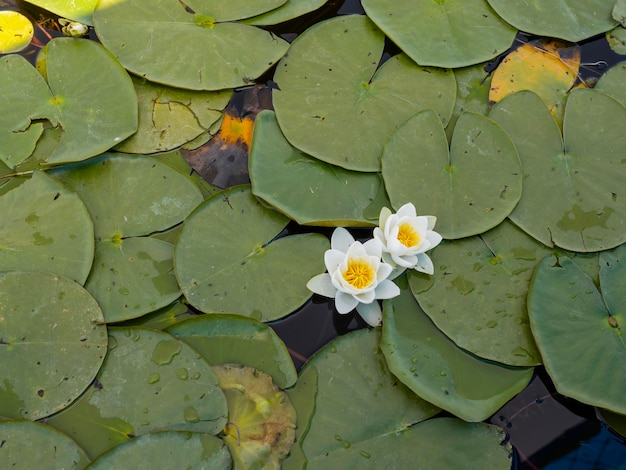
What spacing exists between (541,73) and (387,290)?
147 centimetres

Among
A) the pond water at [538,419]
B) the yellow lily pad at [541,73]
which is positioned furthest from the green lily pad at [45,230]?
the yellow lily pad at [541,73]

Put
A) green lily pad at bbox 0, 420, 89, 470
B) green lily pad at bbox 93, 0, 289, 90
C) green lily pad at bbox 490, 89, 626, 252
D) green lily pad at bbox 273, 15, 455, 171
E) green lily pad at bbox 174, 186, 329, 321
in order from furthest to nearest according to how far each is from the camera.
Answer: green lily pad at bbox 93, 0, 289, 90 < green lily pad at bbox 273, 15, 455, 171 < green lily pad at bbox 490, 89, 626, 252 < green lily pad at bbox 174, 186, 329, 321 < green lily pad at bbox 0, 420, 89, 470

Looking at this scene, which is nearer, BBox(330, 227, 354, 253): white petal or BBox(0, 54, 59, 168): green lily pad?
BBox(330, 227, 354, 253): white petal

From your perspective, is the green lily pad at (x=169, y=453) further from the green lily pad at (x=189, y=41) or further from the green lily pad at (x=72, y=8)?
the green lily pad at (x=72, y=8)

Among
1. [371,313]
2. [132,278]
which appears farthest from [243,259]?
[371,313]

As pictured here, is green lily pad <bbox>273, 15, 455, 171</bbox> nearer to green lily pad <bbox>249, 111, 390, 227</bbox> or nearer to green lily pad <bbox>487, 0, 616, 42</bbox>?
green lily pad <bbox>249, 111, 390, 227</bbox>

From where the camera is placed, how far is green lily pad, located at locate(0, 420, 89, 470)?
72.4 inches

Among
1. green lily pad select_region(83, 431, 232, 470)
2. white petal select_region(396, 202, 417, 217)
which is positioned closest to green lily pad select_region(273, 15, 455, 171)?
white petal select_region(396, 202, 417, 217)

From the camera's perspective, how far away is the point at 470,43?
8.59 ft

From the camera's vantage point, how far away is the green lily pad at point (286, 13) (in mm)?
2653

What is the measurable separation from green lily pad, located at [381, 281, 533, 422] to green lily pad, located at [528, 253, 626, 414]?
16 centimetres

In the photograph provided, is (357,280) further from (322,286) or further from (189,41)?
(189,41)

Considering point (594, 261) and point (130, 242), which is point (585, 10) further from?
point (130, 242)

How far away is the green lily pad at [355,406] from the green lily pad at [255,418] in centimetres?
7
